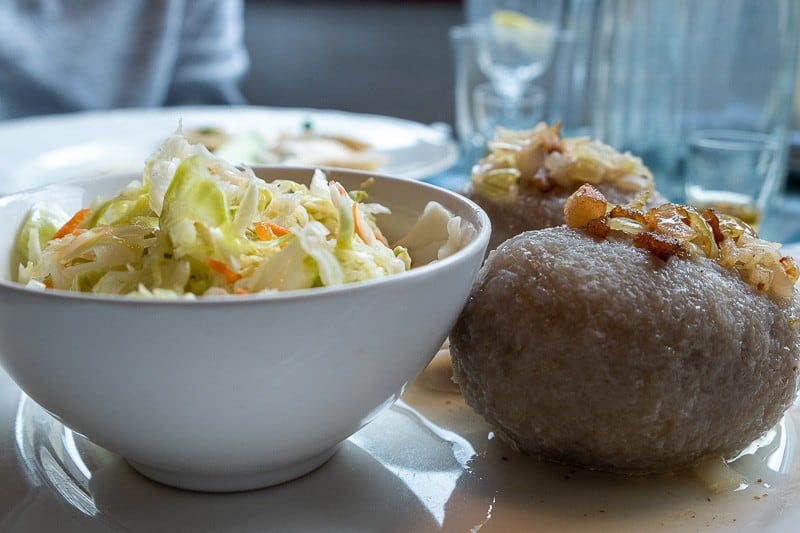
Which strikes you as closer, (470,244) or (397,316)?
(397,316)

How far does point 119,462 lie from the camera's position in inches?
→ 42.4

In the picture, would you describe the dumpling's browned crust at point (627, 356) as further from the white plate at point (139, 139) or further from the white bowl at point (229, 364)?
the white plate at point (139, 139)

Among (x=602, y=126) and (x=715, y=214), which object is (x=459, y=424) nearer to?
(x=715, y=214)

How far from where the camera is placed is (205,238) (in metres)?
0.98

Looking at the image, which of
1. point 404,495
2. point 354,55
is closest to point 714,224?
point 404,495

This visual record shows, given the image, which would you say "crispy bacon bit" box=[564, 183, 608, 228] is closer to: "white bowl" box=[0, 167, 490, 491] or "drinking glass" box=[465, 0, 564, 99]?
"white bowl" box=[0, 167, 490, 491]

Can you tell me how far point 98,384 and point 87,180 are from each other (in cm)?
48

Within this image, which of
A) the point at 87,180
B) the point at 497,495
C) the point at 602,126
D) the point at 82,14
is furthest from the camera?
the point at 82,14

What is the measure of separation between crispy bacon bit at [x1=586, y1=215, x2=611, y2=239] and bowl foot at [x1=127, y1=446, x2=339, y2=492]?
41 centimetres

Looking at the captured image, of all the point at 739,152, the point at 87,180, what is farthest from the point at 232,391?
the point at 739,152

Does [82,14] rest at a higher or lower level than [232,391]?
lower

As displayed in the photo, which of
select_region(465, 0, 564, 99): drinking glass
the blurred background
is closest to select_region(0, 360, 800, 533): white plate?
select_region(465, 0, 564, 99): drinking glass

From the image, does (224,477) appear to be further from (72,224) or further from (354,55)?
(354,55)

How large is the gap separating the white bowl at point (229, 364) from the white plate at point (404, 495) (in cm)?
4
